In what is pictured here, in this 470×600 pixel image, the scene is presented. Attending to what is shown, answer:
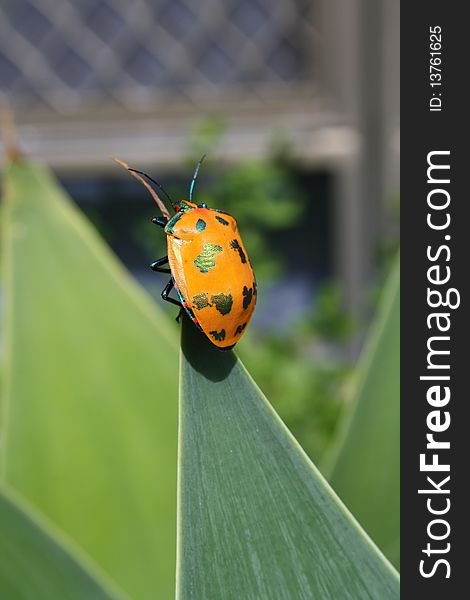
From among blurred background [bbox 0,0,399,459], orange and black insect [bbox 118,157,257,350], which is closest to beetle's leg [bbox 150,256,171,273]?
orange and black insect [bbox 118,157,257,350]

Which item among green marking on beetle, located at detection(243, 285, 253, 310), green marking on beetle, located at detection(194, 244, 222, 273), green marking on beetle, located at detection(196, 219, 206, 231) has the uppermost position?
green marking on beetle, located at detection(196, 219, 206, 231)

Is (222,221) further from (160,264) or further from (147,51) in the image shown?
(147,51)

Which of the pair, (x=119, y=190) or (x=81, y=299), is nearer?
(x=81, y=299)

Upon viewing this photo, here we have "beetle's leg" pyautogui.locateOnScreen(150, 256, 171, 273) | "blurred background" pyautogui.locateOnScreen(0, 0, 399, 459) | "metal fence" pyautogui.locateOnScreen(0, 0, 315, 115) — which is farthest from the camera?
"metal fence" pyautogui.locateOnScreen(0, 0, 315, 115)

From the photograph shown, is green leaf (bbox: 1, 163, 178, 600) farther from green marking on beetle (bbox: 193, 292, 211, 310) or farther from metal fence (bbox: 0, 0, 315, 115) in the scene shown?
metal fence (bbox: 0, 0, 315, 115)

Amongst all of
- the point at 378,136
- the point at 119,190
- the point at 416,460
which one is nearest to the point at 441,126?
the point at 416,460

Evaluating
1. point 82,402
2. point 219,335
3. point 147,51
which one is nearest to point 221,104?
point 147,51

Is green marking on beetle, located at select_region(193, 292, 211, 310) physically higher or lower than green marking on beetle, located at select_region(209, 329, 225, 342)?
higher

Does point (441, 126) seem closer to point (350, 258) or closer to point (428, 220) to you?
point (428, 220)
